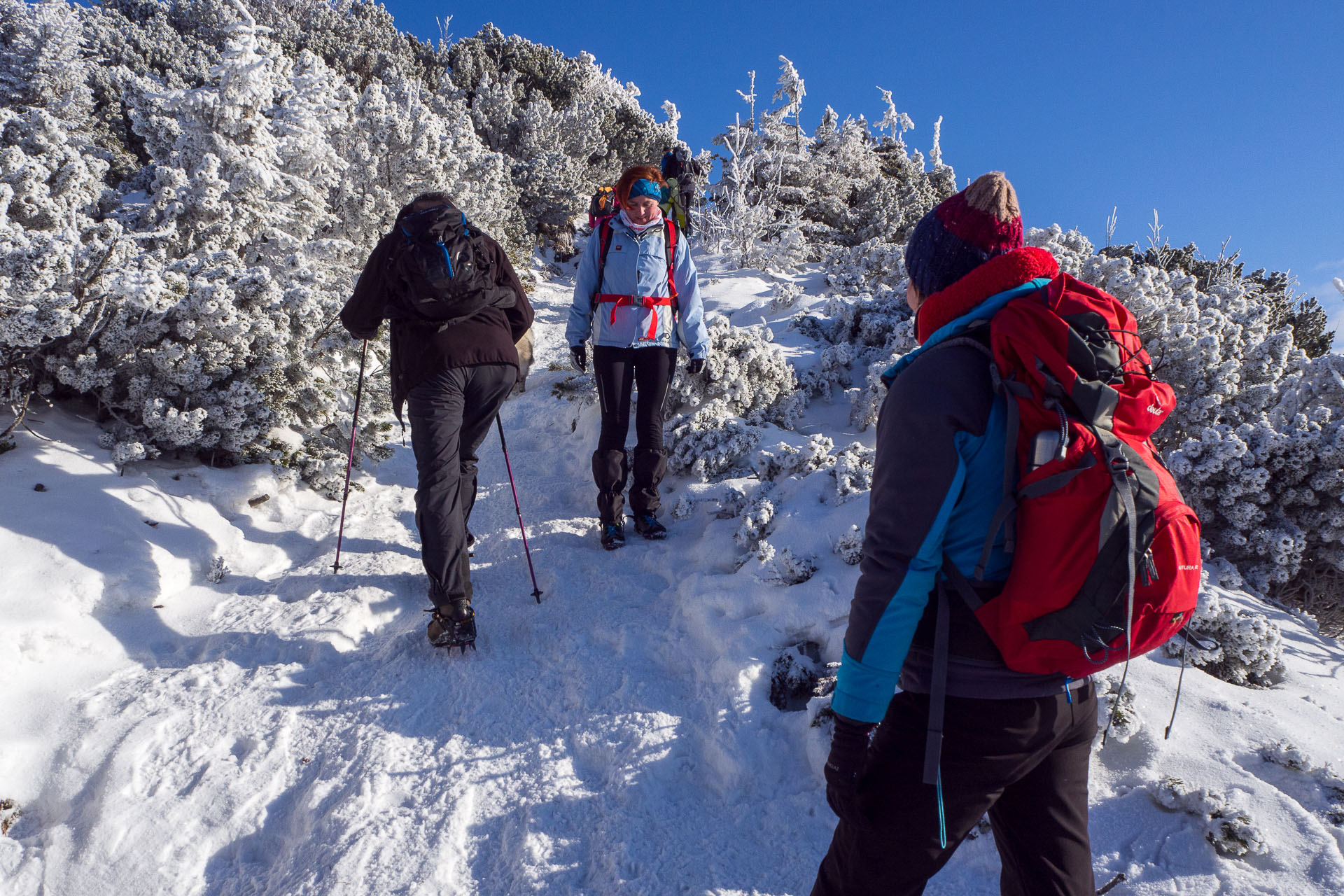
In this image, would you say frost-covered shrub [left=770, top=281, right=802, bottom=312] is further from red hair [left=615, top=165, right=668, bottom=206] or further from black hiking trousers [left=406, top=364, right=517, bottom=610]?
black hiking trousers [left=406, top=364, right=517, bottom=610]

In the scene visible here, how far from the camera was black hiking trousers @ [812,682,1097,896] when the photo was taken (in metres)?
1.45

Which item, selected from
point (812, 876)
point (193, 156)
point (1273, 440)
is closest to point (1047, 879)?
point (812, 876)

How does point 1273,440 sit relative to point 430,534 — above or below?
above

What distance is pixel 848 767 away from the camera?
149 centimetres

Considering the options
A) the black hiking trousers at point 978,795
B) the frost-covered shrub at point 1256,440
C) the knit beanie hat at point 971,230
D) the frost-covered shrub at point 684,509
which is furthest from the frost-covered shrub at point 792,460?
the black hiking trousers at point 978,795

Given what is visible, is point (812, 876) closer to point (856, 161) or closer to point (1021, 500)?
point (1021, 500)

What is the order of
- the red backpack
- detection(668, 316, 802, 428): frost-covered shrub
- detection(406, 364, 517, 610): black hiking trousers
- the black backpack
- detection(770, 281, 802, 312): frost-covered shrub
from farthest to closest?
detection(770, 281, 802, 312): frost-covered shrub → detection(668, 316, 802, 428): frost-covered shrub → detection(406, 364, 517, 610): black hiking trousers → the black backpack → the red backpack

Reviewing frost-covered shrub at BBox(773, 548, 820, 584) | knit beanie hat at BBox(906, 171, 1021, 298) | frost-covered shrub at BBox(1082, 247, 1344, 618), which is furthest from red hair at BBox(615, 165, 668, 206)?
frost-covered shrub at BBox(1082, 247, 1344, 618)

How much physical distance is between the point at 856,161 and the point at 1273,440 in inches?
501

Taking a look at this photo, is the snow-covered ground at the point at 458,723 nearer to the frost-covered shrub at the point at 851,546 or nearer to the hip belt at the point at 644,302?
the frost-covered shrub at the point at 851,546

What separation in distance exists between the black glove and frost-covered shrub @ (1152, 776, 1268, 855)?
4.87ft

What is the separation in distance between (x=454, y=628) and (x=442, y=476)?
28.9 inches

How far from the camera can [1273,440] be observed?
169 inches

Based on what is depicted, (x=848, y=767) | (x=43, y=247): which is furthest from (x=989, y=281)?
(x=43, y=247)
